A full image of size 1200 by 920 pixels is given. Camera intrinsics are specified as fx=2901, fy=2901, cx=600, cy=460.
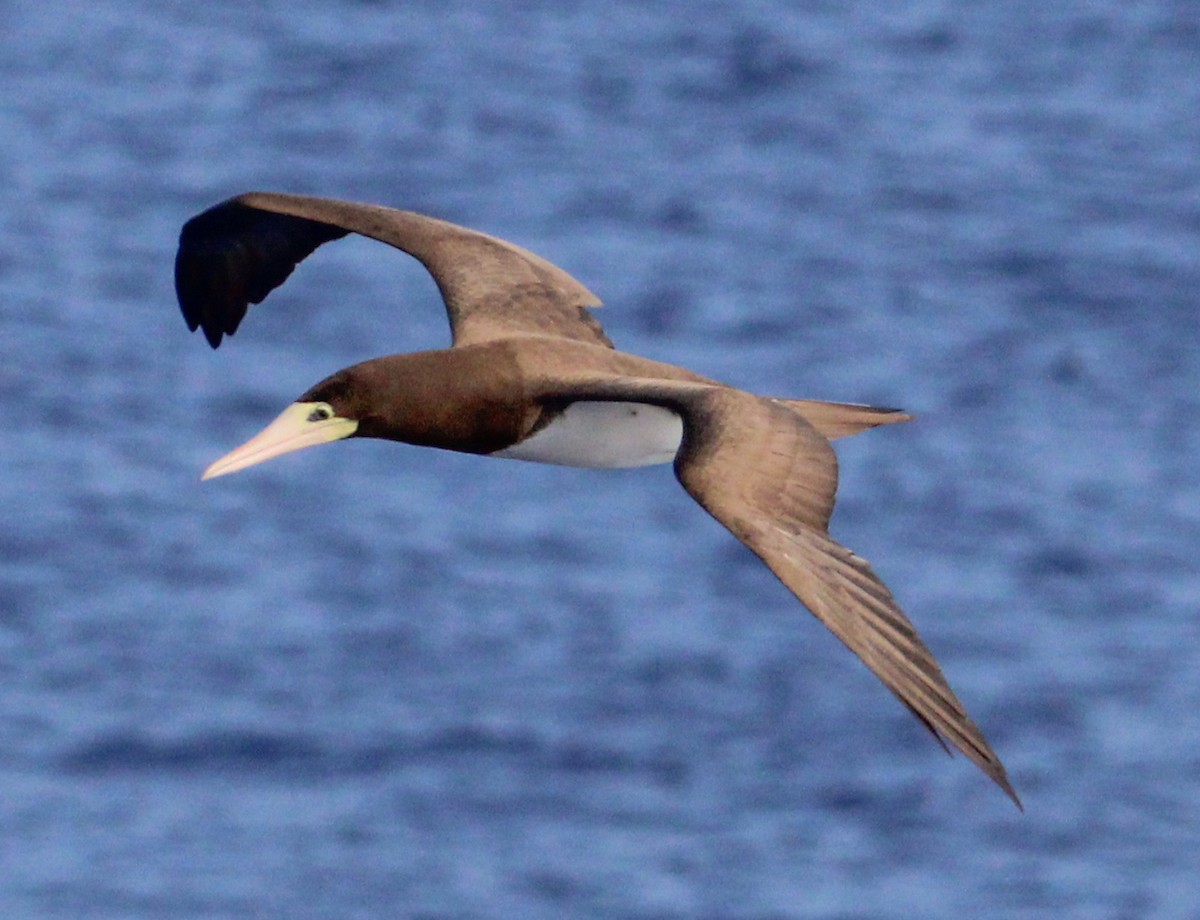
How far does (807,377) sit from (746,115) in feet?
34.2

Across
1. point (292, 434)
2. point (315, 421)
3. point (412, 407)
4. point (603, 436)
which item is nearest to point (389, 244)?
point (603, 436)

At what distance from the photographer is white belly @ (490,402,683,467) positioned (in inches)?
513

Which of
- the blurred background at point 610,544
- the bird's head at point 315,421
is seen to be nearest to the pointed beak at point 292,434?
the bird's head at point 315,421

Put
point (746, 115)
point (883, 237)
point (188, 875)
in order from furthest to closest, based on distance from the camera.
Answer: point (746, 115) → point (883, 237) → point (188, 875)

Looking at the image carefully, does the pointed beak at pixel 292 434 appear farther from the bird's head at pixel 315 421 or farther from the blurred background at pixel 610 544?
the blurred background at pixel 610 544

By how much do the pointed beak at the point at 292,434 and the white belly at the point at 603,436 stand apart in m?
0.93

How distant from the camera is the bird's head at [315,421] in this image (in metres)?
12.3

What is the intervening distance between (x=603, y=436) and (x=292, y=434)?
1566 mm

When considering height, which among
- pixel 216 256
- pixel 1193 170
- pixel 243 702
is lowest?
pixel 216 256

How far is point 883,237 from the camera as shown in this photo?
137 feet

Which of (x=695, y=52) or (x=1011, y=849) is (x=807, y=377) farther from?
(x=695, y=52)

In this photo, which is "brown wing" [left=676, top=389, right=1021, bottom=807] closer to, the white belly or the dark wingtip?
the white belly

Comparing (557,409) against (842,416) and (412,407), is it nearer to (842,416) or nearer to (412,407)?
(412,407)

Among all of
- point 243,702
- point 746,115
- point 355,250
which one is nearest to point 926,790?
point 243,702
